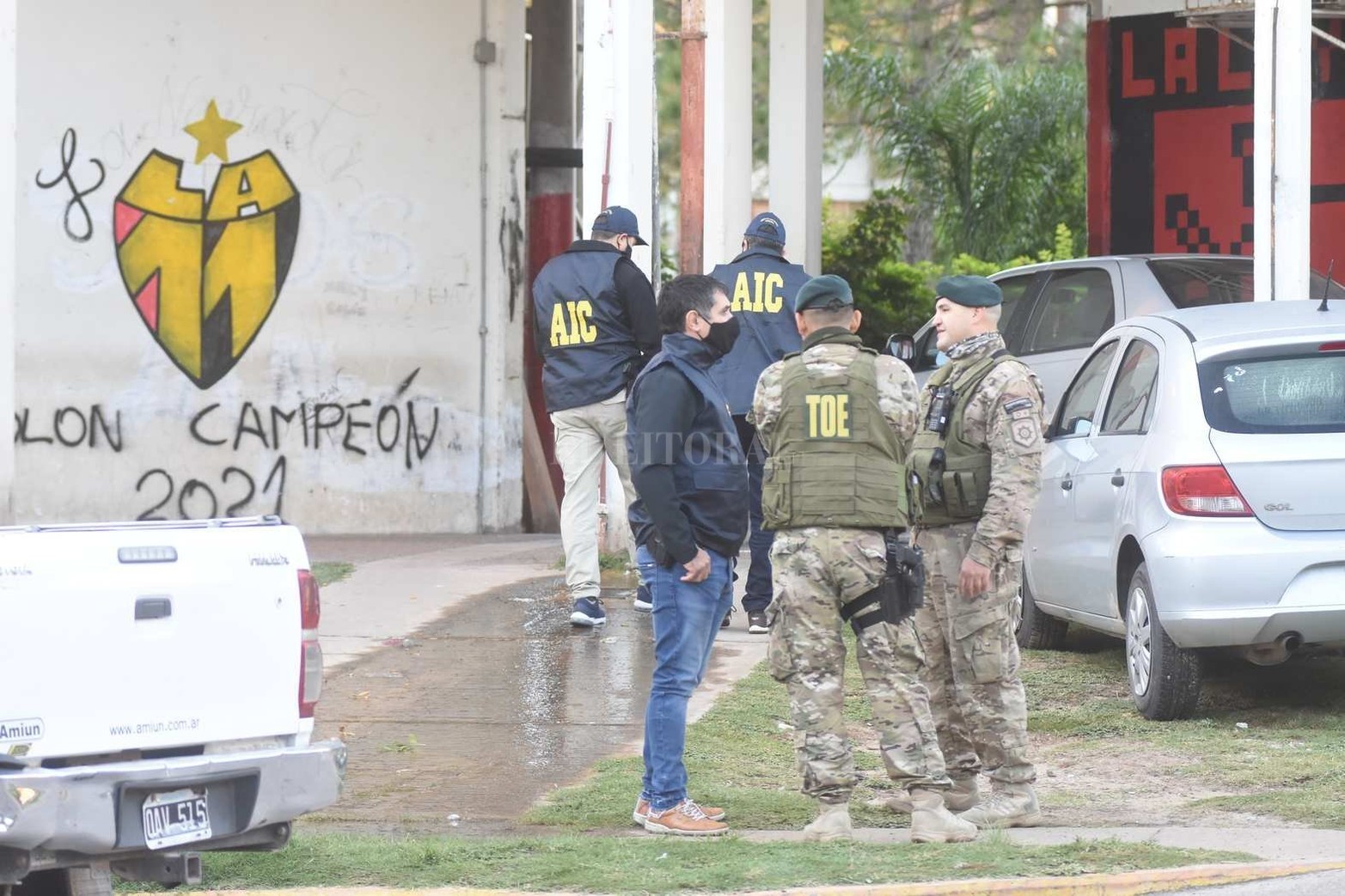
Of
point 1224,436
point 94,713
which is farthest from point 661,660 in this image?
point 1224,436

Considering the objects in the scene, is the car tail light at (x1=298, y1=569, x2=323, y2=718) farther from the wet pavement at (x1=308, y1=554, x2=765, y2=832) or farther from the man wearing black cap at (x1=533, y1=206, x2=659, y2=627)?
the man wearing black cap at (x1=533, y1=206, x2=659, y2=627)

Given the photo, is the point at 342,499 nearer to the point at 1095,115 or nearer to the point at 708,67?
the point at 708,67

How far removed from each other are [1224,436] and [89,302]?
9482mm

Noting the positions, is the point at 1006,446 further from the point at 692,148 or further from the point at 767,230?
the point at 692,148

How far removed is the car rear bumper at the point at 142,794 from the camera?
175 inches

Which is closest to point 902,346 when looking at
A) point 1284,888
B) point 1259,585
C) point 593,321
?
point 593,321

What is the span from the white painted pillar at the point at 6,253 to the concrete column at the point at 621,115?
3209 millimetres

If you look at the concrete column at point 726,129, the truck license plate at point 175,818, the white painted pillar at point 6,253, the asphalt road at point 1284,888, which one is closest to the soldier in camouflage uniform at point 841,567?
the asphalt road at point 1284,888

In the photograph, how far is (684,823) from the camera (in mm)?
6016

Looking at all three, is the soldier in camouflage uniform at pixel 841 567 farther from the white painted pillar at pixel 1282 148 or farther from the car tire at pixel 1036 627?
the white painted pillar at pixel 1282 148

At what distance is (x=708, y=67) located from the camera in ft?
47.1

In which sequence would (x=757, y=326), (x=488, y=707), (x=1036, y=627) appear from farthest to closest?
1. (x=1036, y=627)
2. (x=757, y=326)
3. (x=488, y=707)

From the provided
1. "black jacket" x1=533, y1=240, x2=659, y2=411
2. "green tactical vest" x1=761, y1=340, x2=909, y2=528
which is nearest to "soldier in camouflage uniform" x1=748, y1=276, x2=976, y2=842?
"green tactical vest" x1=761, y1=340, x2=909, y2=528

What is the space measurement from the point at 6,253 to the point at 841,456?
5069mm
